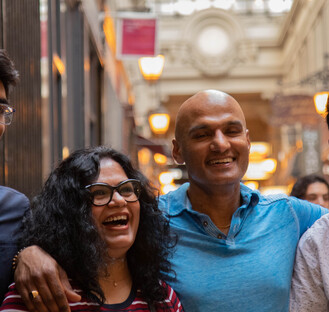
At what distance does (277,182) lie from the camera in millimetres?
35938

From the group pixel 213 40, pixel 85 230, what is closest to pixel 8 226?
pixel 85 230

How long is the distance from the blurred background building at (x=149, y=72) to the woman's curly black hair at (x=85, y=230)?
0.60 meters

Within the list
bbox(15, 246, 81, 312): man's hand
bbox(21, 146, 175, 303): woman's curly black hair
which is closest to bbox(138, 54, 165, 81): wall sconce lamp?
bbox(21, 146, 175, 303): woman's curly black hair

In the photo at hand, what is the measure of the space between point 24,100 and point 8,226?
8.79 ft

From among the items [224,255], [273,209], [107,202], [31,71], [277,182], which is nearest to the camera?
[107,202]

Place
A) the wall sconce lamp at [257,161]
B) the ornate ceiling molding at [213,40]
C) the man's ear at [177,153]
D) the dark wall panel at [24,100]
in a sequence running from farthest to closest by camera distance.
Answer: the wall sconce lamp at [257,161] < the ornate ceiling molding at [213,40] < the dark wall panel at [24,100] < the man's ear at [177,153]

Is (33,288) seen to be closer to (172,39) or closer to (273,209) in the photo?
(273,209)

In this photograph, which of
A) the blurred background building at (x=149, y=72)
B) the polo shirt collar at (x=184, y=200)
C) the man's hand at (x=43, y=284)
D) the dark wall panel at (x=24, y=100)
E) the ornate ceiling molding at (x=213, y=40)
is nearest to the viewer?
the man's hand at (x=43, y=284)

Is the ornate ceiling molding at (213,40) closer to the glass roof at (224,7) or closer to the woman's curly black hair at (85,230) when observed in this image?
the glass roof at (224,7)

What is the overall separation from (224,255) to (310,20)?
2312cm

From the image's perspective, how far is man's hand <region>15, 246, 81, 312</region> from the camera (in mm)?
2488

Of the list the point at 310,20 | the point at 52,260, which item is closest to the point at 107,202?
the point at 52,260

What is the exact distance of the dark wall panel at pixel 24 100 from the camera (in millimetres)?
4805

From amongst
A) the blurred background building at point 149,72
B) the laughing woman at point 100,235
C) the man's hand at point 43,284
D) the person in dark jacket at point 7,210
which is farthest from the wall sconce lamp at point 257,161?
the man's hand at point 43,284
